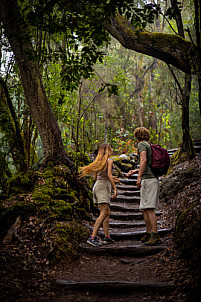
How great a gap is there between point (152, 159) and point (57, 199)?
227 centimetres

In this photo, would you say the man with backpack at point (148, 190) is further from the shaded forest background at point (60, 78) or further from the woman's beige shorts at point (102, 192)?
the shaded forest background at point (60, 78)

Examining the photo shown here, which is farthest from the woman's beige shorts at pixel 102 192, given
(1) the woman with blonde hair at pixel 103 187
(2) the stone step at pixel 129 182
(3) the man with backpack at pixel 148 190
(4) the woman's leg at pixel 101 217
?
(2) the stone step at pixel 129 182

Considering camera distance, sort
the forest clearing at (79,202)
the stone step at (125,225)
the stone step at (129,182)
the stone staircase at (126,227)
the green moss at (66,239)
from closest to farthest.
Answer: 1. the forest clearing at (79,202)
2. the green moss at (66,239)
3. the stone staircase at (126,227)
4. the stone step at (125,225)
5. the stone step at (129,182)

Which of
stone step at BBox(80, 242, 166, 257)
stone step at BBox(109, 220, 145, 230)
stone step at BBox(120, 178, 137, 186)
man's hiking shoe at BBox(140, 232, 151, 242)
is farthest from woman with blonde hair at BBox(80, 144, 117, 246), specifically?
stone step at BBox(120, 178, 137, 186)

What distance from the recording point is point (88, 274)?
12.7 ft

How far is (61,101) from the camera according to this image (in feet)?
27.1

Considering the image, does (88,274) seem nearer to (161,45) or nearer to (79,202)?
(79,202)

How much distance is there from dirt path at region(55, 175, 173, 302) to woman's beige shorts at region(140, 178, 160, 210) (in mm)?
745

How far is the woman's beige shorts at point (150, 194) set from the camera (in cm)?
475

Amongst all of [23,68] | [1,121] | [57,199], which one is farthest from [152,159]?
[1,121]

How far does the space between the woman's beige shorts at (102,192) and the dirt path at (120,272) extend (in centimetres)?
91

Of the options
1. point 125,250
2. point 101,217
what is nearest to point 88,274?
point 125,250

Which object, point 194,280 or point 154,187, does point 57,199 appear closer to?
point 154,187

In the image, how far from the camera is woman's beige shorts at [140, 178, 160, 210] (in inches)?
187
